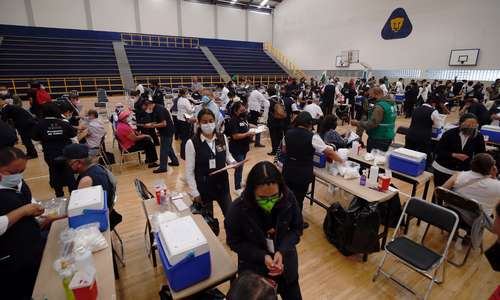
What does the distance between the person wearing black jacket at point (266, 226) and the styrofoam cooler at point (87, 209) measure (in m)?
1.04

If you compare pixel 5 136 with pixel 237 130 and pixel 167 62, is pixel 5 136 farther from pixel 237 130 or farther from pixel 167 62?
pixel 167 62

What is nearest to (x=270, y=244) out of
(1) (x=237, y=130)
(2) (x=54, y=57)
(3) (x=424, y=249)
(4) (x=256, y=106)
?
(3) (x=424, y=249)

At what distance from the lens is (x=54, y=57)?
14.2 metres

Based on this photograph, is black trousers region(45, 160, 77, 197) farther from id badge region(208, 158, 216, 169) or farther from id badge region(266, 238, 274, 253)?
id badge region(266, 238, 274, 253)

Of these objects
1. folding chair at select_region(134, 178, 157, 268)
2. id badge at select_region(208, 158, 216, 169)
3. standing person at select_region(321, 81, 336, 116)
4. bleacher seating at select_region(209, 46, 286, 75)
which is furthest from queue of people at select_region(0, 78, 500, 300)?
bleacher seating at select_region(209, 46, 286, 75)

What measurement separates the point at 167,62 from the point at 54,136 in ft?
49.3

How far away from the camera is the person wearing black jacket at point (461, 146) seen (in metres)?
3.17

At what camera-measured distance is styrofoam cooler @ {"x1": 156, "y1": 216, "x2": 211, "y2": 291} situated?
144cm

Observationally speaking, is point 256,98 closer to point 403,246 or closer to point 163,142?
point 163,142

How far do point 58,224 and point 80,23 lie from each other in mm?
18129

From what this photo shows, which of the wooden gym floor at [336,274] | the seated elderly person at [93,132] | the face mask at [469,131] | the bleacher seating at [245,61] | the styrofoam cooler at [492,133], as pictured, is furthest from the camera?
the bleacher seating at [245,61]

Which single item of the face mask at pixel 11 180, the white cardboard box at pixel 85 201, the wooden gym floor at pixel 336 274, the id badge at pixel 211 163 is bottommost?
the wooden gym floor at pixel 336 274

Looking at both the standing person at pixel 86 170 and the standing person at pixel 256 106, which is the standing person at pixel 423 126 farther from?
the standing person at pixel 86 170

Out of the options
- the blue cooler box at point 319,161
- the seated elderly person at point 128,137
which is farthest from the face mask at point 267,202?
the seated elderly person at point 128,137
